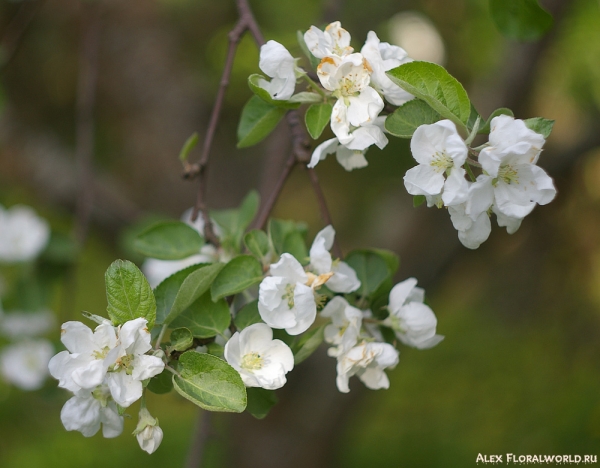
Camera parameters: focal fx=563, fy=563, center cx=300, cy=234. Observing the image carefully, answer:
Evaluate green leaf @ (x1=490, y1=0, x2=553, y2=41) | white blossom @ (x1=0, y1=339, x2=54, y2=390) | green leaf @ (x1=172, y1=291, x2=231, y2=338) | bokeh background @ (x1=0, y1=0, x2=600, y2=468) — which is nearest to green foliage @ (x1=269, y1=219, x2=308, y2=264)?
green leaf @ (x1=172, y1=291, x2=231, y2=338)

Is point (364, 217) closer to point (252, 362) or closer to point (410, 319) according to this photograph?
point (410, 319)

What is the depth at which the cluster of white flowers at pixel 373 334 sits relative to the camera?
69cm

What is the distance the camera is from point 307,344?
708mm

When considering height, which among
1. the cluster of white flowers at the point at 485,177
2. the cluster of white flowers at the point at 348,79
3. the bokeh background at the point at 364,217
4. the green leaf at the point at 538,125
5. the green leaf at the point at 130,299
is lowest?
the bokeh background at the point at 364,217

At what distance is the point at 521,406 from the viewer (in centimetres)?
330

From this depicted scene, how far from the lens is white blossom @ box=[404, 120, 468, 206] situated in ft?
1.82

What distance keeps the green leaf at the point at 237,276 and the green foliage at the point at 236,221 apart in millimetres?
165

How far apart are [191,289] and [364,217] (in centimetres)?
392

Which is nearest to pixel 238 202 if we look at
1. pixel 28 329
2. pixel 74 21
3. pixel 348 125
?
pixel 28 329

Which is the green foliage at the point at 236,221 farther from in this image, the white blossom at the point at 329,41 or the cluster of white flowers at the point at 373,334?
the white blossom at the point at 329,41

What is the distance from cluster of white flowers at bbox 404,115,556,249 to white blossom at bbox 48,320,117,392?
357mm

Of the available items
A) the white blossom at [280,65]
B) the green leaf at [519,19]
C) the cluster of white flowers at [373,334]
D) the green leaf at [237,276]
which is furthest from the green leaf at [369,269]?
the green leaf at [519,19]

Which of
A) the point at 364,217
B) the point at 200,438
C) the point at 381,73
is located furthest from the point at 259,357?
the point at 364,217

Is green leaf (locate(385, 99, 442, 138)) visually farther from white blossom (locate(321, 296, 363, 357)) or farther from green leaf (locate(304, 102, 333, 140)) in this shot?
white blossom (locate(321, 296, 363, 357))
